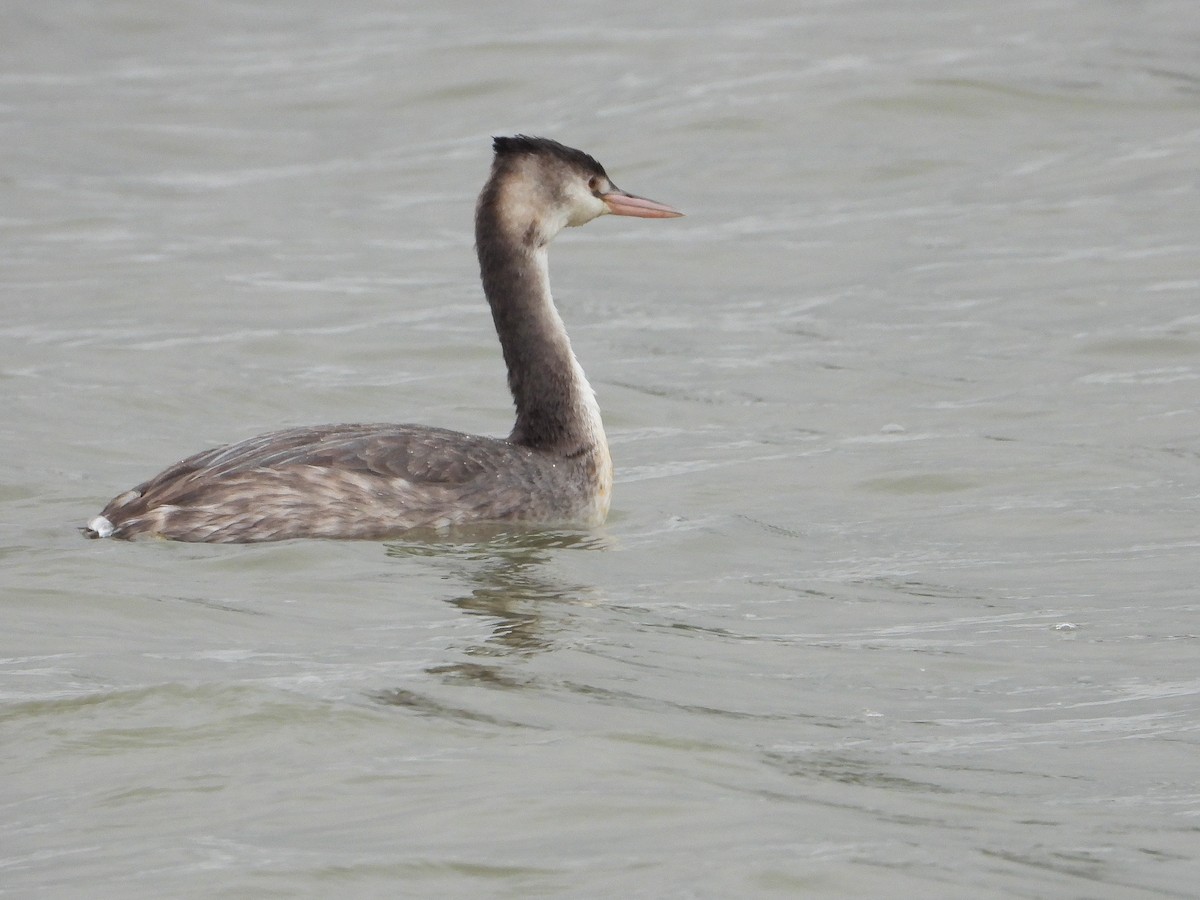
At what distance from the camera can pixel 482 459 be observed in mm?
8453

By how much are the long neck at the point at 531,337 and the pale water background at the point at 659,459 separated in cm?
56

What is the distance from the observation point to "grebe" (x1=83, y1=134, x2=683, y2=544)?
316 inches

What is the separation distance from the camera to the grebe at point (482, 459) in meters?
8.02

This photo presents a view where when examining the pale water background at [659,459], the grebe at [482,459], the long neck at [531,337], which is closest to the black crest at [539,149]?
the grebe at [482,459]

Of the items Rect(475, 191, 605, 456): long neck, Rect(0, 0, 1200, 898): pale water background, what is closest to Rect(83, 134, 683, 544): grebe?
Rect(475, 191, 605, 456): long neck

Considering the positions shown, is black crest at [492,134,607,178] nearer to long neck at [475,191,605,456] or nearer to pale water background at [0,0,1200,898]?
long neck at [475,191,605,456]

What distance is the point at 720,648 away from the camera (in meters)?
6.79

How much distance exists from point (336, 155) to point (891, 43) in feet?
19.1

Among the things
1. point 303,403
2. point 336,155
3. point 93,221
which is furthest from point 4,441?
point 336,155

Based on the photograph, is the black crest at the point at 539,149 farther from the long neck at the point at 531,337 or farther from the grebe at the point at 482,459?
the long neck at the point at 531,337

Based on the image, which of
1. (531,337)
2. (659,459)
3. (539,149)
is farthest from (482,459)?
(659,459)

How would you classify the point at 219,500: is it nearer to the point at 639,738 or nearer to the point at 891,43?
the point at 639,738

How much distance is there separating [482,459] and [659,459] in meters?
2.05

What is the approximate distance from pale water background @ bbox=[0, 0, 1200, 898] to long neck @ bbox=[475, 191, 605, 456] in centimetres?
56
